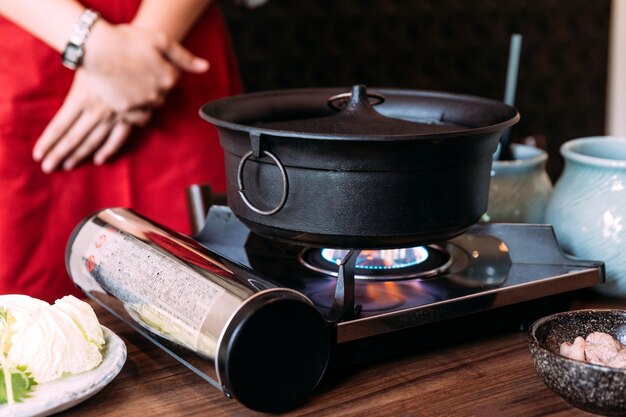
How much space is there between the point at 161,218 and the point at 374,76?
1564 millimetres

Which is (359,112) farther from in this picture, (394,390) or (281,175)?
(394,390)

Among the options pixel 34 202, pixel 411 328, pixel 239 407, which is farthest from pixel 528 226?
pixel 34 202

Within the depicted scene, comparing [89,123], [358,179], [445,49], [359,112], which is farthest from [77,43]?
[445,49]

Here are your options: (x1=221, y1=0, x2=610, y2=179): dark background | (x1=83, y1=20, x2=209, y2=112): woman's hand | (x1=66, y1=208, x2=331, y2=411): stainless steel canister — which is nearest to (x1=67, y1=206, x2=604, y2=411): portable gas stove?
(x1=66, y1=208, x2=331, y2=411): stainless steel canister

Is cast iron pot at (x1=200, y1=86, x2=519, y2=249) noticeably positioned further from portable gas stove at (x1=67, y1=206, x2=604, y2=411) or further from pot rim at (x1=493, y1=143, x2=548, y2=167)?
pot rim at (x1=493, y1=143, x2=548, y2=167)

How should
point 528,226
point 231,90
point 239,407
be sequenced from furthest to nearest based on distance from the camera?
point 231,90, point 528,226, point 239,407

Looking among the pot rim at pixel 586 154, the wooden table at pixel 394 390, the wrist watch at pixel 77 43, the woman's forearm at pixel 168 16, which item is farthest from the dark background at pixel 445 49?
the wooden table at pixel 394 390

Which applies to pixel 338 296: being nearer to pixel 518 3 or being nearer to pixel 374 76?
pixel 374 76

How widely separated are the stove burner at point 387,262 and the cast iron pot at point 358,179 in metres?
0.11

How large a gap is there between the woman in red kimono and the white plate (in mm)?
661

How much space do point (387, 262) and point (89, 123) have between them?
712 millimetres

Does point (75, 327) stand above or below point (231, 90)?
below

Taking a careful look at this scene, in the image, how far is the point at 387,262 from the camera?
1.04 m

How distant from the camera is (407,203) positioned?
85cm
